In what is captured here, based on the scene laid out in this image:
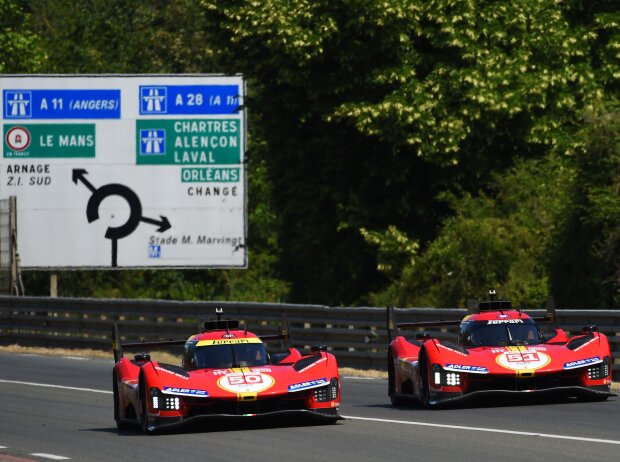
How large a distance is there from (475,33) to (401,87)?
6.62 ft

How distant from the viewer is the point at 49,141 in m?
39.2

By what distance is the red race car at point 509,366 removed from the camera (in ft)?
59.6

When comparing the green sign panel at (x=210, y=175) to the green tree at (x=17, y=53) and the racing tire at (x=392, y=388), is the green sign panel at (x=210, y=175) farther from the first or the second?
the racing tire at (x=392, y=388)

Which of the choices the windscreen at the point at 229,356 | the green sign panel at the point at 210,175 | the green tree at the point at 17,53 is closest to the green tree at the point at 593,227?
the green sign panel at the point at 210,175

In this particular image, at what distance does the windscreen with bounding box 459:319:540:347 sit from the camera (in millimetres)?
18906

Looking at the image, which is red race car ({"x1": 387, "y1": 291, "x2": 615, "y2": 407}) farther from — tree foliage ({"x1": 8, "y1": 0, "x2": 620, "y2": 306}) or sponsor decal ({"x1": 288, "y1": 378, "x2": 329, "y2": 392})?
tree foliage ({"x1": 8, "y1": 0, "x2": 620, "y2": 306})

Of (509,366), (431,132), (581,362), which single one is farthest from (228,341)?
(431,132)

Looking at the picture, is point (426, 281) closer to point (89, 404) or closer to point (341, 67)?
point (341, 67)

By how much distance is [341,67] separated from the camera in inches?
1457

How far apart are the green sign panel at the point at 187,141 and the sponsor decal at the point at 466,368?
21.6 m

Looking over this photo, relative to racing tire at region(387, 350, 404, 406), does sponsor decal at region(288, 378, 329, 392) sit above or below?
above

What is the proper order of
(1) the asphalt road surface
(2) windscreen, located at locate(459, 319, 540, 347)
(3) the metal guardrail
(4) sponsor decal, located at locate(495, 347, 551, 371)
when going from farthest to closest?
(3) the metal guardrail
(2) windscreen, located at locate(459, 319, 540, 347)
(4) sponsor decal, located at locate(495, 347, 551, 371)
(1) the asphalt road surface

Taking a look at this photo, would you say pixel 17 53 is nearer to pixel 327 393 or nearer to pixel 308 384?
pixel 327 393

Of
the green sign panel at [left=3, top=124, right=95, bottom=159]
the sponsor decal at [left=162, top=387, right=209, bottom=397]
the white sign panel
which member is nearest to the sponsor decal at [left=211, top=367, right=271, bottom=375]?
the sponsor decal at [left=162, top=387, right=209, bottom=397]
